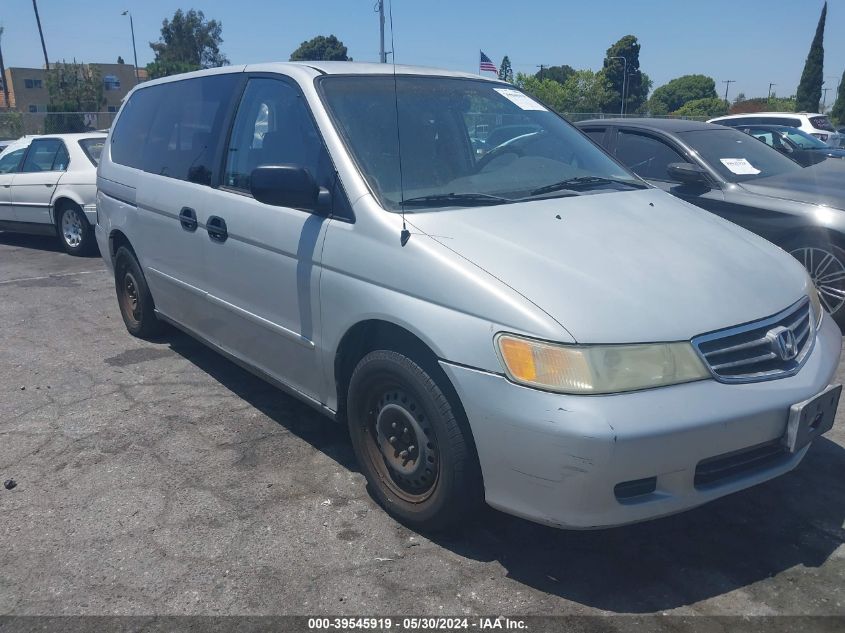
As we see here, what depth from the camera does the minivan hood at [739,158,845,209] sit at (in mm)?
5957

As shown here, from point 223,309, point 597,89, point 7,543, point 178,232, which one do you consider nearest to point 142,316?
point 178,232

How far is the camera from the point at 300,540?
319 centimetres

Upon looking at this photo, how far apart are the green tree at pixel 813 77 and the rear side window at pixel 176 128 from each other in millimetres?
60661

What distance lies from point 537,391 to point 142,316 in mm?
4023

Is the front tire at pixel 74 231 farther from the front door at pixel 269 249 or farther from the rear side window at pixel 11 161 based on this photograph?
the front door at pixel 269 249

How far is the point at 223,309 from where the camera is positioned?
429 centimetres

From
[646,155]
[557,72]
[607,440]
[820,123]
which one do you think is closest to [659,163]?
[646,155]

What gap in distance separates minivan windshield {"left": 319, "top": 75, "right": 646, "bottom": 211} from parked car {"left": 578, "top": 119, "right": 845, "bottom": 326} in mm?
2435

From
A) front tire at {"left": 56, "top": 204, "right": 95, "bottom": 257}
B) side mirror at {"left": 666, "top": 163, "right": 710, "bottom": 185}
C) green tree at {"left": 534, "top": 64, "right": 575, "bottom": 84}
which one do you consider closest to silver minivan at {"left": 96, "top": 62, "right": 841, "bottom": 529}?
side mirror at {"left": 666, "top": 163, "right": 710, "bottom": 185}

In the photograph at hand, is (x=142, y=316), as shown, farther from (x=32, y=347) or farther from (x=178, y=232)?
(x=178, y=232)

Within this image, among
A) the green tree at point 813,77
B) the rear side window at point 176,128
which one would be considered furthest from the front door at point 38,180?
the green tree at point 813,77

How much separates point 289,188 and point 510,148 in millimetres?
1247

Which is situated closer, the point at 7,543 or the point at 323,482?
the point at 7,543

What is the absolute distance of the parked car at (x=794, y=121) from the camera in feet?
55.5
